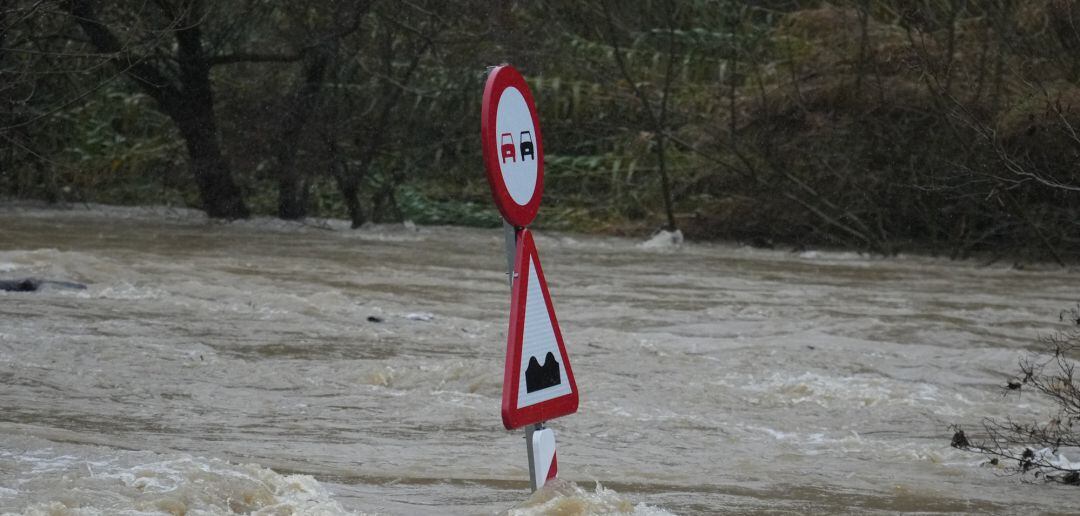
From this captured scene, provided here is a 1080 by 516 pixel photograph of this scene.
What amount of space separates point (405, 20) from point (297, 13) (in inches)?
51.5

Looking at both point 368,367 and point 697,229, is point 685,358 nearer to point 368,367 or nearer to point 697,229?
point 368,367

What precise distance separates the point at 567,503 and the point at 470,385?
3696mm

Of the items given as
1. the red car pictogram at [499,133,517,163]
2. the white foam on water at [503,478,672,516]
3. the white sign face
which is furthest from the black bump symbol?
the red car pictogram at [499,133,517,163]

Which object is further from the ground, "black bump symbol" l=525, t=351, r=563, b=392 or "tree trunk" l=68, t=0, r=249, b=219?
"tree trunk" l=68, t=0, r=249, b=219

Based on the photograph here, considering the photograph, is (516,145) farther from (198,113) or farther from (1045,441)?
(198,113)

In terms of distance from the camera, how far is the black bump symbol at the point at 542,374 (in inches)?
175

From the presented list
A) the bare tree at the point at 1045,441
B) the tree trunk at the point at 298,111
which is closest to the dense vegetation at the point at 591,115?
the tree trunk at the point at 298,111

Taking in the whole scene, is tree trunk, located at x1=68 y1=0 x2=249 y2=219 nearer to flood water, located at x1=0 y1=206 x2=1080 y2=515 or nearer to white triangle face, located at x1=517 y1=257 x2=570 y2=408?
flood water, located at x1=0 y1=206 x2=1080 y2=515

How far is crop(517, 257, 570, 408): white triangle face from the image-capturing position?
442 cm

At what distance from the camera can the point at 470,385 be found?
828cm

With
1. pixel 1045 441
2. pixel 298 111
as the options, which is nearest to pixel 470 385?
pixel 1045 441

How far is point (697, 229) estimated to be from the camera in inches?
747

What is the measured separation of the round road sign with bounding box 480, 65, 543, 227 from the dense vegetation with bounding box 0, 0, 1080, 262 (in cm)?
1146

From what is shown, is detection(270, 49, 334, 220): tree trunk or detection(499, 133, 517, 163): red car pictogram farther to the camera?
detection(270, 49, 334, 220): tree trunk
